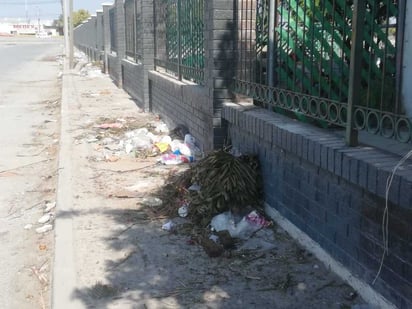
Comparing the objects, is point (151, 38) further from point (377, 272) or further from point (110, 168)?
point (377, 272)

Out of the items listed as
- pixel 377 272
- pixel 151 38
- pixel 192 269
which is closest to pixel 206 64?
pixel 192 269

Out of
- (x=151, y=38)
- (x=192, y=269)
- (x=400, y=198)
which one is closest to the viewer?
(x=400, y=198)

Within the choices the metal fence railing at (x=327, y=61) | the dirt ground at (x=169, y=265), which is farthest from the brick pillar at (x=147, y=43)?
the metal fence railing at (x=327, y=61)

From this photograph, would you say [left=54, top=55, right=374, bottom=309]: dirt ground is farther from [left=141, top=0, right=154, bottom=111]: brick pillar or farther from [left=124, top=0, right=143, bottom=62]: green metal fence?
[left=124, top=0, right=143, bottom=62]: green metal fence

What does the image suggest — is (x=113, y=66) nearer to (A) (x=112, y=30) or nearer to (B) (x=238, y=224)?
(A) (x=112, y=30)

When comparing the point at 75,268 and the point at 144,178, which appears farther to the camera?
the point at 144,178

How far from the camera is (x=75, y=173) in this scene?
7.04m

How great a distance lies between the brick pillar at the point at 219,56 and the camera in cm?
588

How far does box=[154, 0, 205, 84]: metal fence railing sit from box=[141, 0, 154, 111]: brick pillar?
0.31 meters

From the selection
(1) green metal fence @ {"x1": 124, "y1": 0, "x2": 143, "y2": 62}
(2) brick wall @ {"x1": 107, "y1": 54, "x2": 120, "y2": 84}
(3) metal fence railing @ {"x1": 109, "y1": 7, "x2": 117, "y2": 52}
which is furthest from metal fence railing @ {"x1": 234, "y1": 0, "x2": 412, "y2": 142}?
(3) metal fence railing @ {"x1": 109, "y1": 7, "x2": 117, "y2": 52}

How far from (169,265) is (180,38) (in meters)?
5.00

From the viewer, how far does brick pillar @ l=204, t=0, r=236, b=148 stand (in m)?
5.88

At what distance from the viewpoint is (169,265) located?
4.25 meters

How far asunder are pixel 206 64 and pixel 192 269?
2.83 m
